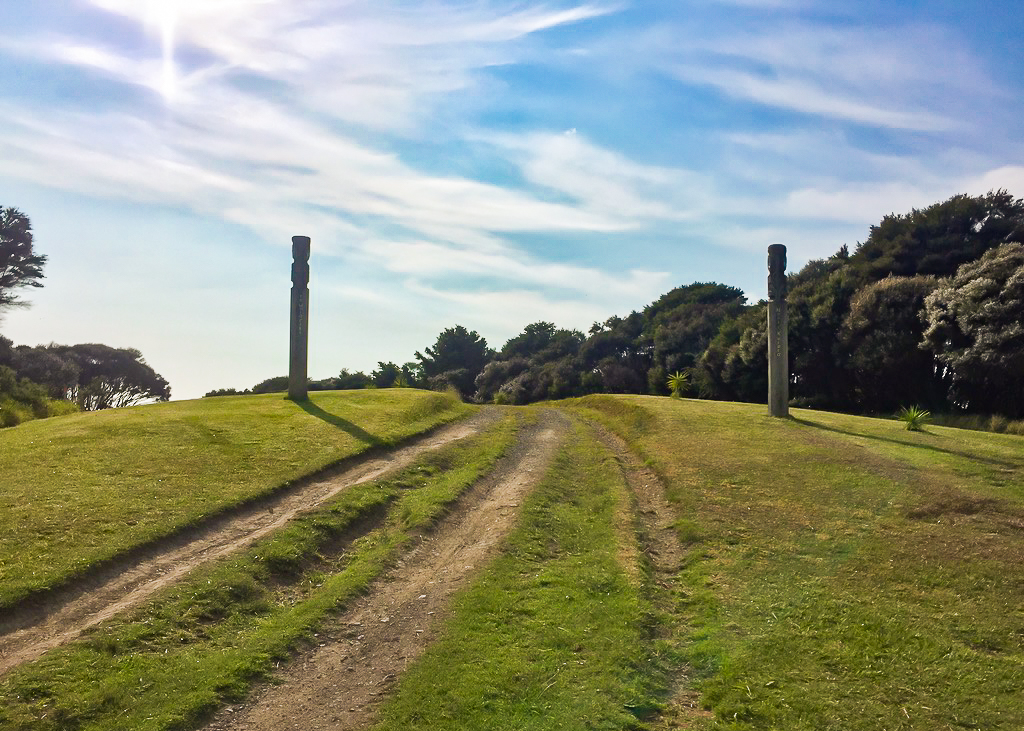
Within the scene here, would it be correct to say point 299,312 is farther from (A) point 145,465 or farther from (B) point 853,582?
(B) point 853,582

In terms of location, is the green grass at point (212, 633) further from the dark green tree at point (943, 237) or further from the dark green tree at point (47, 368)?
the dark green tree at point (47, 368)

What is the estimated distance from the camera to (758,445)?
762 inches

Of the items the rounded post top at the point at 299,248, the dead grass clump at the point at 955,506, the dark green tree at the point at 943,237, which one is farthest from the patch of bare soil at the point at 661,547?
the dark green tree at the point at 943,237

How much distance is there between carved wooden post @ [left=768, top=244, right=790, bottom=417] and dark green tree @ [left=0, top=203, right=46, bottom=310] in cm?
3768

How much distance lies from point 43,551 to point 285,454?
7.18 meters

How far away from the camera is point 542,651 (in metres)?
8.24

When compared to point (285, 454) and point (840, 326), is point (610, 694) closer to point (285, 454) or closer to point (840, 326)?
point (285, 454)

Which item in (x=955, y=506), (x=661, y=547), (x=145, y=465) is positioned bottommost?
(x=661, y=547)

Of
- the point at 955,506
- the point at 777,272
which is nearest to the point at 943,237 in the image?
the point at 777,272

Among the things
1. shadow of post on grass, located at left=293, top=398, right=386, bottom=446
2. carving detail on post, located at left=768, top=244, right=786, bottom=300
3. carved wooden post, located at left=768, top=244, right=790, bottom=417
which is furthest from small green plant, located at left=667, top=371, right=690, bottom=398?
shadow of post on grass, located at left=293, top=398, right=386, bottom=446

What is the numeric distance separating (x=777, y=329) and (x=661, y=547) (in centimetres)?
1394

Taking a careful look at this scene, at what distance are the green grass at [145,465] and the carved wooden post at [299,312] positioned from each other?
4.41ft

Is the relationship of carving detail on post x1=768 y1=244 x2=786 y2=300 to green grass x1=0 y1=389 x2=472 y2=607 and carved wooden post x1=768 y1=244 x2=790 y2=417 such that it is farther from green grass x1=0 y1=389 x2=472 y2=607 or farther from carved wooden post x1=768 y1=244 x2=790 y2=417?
green grass x1=0 y1=389 x2=472 y2=607

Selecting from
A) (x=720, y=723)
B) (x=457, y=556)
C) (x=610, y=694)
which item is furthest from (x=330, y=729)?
(x=457, y=556)
